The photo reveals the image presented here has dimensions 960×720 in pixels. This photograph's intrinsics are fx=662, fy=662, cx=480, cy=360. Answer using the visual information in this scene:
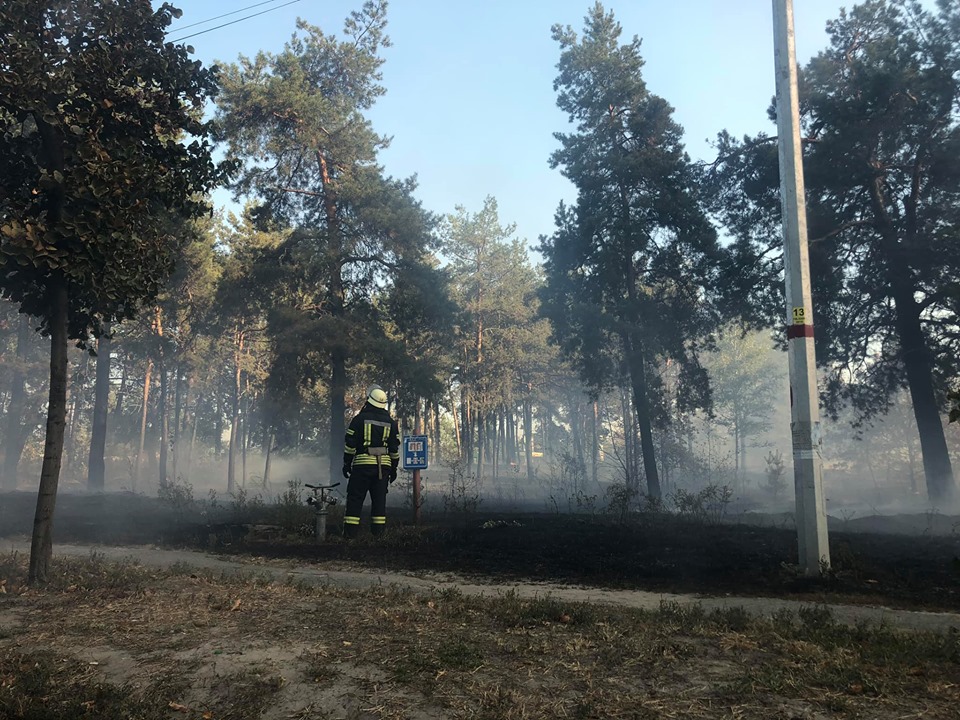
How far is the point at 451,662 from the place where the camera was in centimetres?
399

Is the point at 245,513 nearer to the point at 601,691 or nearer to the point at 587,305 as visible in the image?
the point at 601,691

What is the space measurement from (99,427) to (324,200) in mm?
17808

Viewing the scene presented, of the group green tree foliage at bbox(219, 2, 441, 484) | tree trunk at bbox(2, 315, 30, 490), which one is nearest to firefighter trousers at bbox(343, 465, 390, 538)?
green tree foliage at bbox(219, 2, 441, 484)

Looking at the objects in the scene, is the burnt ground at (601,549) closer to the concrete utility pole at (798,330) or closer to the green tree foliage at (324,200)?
the concrete utility pole at (798,330)

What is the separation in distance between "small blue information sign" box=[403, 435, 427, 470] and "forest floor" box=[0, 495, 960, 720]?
304 cm

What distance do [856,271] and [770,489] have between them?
14.1 m

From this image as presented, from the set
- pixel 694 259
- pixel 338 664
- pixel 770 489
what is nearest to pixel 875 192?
pixel 694 259

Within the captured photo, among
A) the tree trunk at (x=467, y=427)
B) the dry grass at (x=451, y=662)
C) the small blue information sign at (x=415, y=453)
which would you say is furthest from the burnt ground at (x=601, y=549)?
the tree trunk at (x=467, y=427)

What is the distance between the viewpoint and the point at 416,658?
159 inches

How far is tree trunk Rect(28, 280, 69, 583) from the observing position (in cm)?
676

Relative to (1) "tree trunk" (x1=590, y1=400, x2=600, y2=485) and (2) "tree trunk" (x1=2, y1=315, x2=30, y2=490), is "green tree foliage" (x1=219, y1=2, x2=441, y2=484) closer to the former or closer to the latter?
(1) "tree trunk" (x1=590, y1=400, x2=600, y2=485)

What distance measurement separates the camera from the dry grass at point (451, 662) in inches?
134

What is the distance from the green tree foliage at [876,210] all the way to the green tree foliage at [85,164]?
53.3ft

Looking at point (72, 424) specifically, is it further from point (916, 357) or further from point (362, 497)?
point (916, 357)
